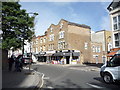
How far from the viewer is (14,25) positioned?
16516 mm

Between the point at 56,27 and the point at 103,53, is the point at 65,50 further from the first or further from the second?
the point at 103,53

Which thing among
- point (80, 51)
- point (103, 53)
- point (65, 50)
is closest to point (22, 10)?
point (65, 50)

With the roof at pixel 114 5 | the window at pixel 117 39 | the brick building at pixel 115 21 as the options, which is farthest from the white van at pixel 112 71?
the roof at pixel 114 5

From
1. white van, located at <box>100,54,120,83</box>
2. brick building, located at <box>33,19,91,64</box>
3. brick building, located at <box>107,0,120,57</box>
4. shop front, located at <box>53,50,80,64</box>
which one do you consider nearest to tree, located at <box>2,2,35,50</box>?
white van, located at <box>100,54,120,83</box>

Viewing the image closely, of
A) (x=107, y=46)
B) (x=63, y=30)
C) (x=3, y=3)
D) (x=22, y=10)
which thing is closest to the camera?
(x=3, y=3)

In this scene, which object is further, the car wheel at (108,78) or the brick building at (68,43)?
the brick building at (68,43)

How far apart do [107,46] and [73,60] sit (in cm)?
1444

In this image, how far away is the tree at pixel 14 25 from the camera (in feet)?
51.1

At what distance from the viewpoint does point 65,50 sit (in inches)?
1410

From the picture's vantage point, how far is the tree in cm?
1556

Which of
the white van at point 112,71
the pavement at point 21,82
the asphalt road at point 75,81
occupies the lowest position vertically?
the asphalt road at point 75,81

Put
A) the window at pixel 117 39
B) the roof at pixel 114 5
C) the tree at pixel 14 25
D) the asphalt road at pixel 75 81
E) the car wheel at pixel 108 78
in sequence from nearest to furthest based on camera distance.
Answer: the asphalt road at pixel 75 81, the car wheel at pixel 108 78, the tree at pixel 14 25, the window at pixel 117 39, the roof at pixel 114 5

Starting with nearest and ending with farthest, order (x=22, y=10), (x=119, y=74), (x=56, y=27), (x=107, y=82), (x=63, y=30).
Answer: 1. (x=119, y=74)
2. (x=107, y=82)
3. (x=22, y=10)
4. (x=63, y=30)
5. (x=56, y=27)

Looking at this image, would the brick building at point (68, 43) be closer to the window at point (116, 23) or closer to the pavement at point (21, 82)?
the window at point (116, 23)
